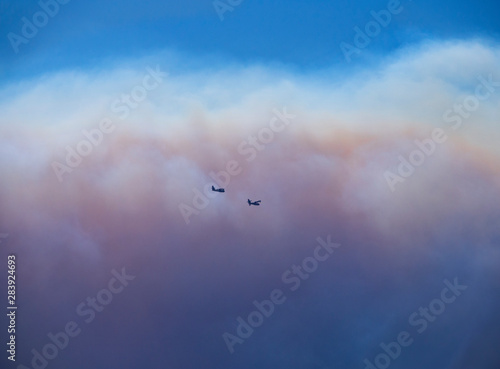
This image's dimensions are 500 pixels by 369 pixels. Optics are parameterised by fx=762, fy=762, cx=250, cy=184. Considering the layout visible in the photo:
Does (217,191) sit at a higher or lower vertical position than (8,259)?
lower

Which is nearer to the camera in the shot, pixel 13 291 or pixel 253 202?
pixel 13 291

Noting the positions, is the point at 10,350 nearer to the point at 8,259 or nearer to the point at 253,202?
the point at 8,259

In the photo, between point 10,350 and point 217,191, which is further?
point 217,191

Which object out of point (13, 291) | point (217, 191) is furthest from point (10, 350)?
point (217, 191)

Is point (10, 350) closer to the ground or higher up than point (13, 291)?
closer to the ground

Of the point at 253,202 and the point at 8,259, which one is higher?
the point at 8,259

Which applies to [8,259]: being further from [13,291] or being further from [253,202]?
[253,202]

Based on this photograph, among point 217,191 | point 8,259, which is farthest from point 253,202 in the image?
point 8,259
